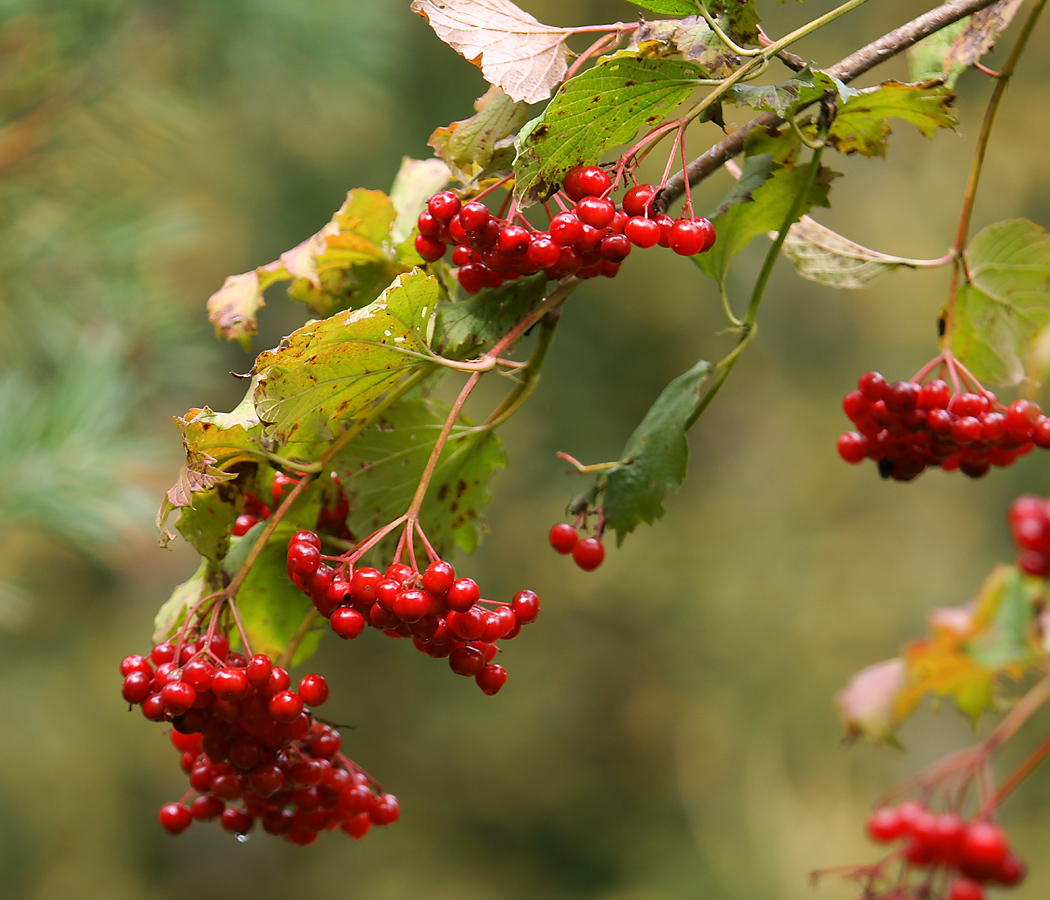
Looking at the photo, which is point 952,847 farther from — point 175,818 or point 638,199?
point 175,818

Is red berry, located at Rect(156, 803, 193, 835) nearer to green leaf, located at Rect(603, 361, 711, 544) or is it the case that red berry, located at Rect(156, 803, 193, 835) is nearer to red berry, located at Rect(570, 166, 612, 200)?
green leaf, located at Rect(603, 361, 711, 544)

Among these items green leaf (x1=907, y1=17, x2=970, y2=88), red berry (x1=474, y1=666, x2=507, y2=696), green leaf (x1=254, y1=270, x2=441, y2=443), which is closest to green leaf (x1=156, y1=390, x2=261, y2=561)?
Result: green leaf (x1=254, y1=270, x2=441, y2=443)

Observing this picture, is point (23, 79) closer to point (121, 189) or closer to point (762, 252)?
point (121, 189)

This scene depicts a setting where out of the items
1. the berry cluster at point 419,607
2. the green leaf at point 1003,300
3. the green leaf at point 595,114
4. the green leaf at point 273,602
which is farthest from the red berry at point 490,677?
the green leaf at point 1003,300

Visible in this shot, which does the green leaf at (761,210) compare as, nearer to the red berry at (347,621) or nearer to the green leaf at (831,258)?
the green leaf at (831,258)

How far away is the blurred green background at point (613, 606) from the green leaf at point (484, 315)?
1479 millimetres

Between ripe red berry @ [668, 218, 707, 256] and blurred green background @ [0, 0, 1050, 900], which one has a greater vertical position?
blurred green background @ [0, 0, 1050, 900]

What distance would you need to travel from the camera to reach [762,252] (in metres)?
2.57

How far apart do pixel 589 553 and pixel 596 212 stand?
202 millimetres

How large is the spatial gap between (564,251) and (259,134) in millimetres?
2884

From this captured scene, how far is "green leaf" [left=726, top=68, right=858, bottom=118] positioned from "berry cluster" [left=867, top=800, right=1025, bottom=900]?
0.85 feet

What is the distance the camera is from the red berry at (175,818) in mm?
495

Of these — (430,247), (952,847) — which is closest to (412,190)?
(430,247)

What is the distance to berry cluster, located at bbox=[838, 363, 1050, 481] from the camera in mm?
444
